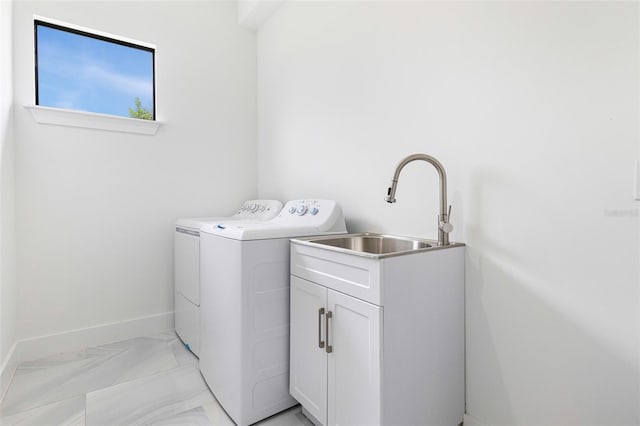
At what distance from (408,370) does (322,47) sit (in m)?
2.02

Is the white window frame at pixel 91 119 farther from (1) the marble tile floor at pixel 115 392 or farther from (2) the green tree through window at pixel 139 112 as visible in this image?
(1) the marble tile floor at pixel 115 392

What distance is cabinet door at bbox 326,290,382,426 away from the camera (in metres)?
1.11

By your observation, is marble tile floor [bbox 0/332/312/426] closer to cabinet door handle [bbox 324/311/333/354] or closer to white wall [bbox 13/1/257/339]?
white wall [bbox 13/1/257/339]

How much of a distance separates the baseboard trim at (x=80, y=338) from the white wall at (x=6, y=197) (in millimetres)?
93

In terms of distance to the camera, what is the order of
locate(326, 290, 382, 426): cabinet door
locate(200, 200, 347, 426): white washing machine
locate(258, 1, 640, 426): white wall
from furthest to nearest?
locate(200, 200, 347, 426): white washing machine → locate(326, 290, 382, 426): cabinet door → locate(258, 1, 640, 426): white wall

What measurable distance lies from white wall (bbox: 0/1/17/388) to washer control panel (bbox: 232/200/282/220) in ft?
4.45

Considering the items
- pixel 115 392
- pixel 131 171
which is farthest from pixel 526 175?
pixel 131 171

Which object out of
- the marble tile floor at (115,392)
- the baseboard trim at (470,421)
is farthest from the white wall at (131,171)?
the baseboard trim at (470,421)

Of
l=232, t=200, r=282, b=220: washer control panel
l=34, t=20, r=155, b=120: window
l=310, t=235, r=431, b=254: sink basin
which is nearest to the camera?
l=310, t=235, r=431, b=254: sink basin

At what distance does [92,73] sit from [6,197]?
109 centimetres

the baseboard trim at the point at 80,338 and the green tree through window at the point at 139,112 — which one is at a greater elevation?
the green tree through window at the point at 139,112

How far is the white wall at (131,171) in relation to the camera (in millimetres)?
2061

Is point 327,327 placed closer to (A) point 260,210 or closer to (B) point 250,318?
(B) point 250,318

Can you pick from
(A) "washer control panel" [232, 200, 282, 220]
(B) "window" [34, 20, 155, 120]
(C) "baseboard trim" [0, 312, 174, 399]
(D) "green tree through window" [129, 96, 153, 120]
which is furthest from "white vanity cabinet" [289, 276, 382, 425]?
(B) "window" [34, 20, 155, 120]
